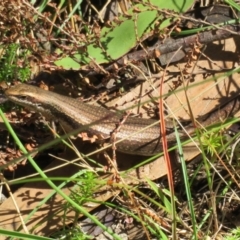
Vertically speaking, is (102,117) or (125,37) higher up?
(125,37)

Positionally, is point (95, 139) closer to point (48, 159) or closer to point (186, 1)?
point (48, 159)

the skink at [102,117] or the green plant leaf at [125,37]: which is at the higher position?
the green plant leaf at [125,37]

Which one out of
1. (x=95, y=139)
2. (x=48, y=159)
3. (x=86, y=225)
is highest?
(x=95, y=139)

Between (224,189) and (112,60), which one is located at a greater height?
(112,60)

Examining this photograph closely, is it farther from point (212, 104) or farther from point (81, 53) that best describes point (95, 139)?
point (212, 104)

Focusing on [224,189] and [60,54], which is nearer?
[224,189]

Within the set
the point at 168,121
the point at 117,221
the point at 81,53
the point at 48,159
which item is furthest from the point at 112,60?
the point at 117,221

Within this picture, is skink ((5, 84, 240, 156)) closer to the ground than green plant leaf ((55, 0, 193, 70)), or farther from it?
closer to the ground
